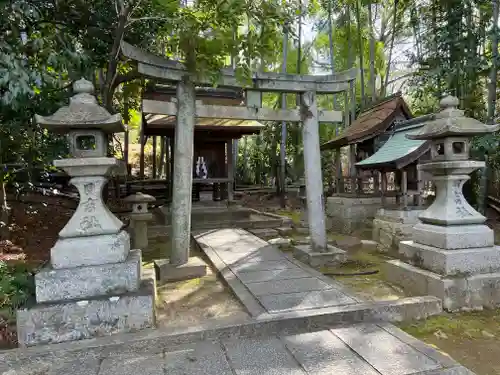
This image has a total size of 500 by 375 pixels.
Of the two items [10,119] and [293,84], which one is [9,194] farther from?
[293,84]

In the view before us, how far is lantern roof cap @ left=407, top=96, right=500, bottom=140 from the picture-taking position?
455 cm

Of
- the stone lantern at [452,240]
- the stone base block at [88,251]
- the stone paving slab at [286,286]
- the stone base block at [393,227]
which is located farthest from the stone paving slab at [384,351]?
the stone base block at [393,227]

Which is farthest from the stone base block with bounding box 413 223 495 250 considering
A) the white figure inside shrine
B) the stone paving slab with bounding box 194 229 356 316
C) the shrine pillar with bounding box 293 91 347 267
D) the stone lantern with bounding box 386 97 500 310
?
the white figure inside shrine

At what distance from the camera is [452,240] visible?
4414 millimetres

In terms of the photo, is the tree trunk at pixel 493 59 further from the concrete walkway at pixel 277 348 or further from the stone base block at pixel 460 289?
the concrete walkway at pixel 277 348

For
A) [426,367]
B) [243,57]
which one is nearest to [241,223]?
[243,57]

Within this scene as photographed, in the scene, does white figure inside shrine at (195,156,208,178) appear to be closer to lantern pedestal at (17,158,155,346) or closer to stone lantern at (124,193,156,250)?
stone lantern at (124,193,156,250)

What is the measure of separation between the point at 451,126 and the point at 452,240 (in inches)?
58.5

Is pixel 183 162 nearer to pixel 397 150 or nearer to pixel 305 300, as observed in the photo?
pixel 305 300

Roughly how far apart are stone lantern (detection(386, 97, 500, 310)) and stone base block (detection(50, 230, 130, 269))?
12.5 ft

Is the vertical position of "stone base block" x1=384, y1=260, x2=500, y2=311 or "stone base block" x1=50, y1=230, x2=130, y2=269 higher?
"stone base block" x1=50, y1=230, x2=130, y2=269

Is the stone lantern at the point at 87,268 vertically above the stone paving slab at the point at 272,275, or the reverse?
the stone lantern at the point at 87,268

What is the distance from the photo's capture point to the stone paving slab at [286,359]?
2.80 meters

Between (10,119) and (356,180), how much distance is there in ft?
30.1
